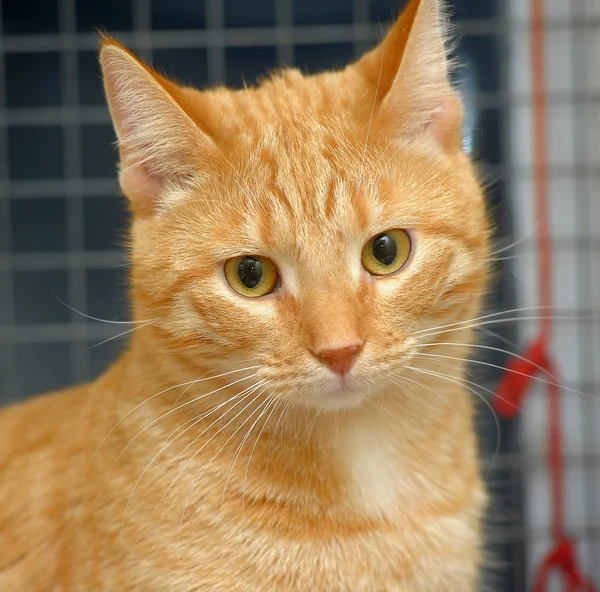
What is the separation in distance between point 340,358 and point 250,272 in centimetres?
20

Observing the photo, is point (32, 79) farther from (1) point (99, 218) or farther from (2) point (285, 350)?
(2) point (285, 350)

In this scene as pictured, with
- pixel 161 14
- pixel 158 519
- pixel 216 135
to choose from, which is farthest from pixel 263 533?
pixel 161 14

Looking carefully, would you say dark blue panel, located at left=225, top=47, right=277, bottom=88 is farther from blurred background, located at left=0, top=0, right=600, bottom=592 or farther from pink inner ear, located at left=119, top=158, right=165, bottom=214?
pink inner ear, located at left=119, top=158, right=165, bottom=214

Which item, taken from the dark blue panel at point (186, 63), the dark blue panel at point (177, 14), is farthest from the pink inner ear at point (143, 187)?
the dark blue panel at point (177, 14)

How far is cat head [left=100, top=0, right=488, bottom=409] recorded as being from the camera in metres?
1.09

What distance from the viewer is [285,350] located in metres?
1.09

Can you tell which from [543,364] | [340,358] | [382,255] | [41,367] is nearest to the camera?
[340,358]

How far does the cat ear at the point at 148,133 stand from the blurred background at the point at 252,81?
38.7 inches

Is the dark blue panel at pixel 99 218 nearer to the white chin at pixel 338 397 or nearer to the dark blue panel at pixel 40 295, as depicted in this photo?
the dark blue panel at pixel 40 295

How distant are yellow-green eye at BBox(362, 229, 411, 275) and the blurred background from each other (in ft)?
3.45

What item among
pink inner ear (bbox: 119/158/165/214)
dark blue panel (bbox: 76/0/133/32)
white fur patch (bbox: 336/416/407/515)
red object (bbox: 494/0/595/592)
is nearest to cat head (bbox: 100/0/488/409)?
pink inner ear (bbox: 119/158/165/214)

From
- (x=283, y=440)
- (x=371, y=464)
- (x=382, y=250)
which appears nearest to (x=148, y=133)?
(x=382, y=250)

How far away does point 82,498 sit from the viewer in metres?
1.26

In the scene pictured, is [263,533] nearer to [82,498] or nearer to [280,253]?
[82,498]
